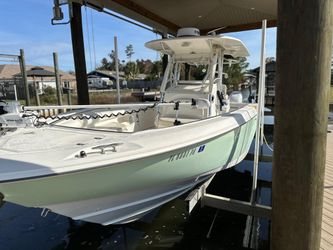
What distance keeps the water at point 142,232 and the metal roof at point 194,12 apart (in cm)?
457

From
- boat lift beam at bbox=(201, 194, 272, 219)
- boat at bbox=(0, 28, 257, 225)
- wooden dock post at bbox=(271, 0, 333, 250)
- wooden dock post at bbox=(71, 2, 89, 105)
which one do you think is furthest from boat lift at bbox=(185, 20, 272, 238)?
wooden dock post at bbox=(71, 2, 89, 105)

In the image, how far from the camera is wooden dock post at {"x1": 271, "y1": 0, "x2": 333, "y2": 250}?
1.99 meters

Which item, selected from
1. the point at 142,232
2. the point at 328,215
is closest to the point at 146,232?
the point at 142,232

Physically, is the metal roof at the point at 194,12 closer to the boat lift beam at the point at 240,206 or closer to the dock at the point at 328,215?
the dock at the point at 328,215

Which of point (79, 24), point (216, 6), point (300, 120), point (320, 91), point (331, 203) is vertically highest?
point (216, 6)

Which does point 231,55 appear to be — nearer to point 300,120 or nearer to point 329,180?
point 329,180

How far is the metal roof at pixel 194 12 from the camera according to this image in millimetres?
7613

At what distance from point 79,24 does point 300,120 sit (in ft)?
17.1

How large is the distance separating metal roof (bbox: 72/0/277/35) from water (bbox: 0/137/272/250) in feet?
15.0

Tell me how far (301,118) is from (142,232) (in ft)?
8.27

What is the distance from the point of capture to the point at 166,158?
2.77 meters

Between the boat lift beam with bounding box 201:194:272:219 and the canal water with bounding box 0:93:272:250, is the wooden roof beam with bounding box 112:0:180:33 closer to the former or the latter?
the canal water with bounding box 0:93:272:250

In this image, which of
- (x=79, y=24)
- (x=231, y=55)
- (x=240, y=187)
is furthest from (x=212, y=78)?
(x=79, y=24)

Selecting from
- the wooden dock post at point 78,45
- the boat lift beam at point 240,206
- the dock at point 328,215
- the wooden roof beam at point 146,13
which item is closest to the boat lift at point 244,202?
the boat lift beam at point 240,206
